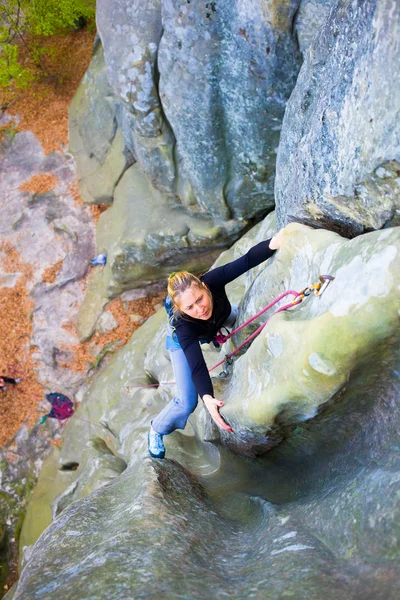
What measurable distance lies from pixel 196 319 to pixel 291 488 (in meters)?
2.22

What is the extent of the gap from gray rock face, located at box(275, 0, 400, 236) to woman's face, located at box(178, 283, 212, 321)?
165 centimetres

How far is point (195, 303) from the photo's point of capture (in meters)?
4.74

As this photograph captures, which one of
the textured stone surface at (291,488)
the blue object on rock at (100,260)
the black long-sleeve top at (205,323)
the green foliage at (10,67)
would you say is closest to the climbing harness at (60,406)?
the blue object on rock at (100,260)

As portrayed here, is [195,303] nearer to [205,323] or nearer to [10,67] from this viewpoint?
→ [205,323]

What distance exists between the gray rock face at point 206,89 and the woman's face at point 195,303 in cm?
468

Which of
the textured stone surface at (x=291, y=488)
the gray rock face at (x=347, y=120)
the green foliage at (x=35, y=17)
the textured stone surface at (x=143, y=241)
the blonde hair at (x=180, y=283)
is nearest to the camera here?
the textured stone surface at (x=291, y=488)

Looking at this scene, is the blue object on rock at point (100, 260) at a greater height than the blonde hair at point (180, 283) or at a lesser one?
lesser

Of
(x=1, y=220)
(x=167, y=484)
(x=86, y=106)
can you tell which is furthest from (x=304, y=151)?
(x=1, y=220)

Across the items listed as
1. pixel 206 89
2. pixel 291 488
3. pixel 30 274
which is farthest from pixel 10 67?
pixel 291 488

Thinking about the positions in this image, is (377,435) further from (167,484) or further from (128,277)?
(128,277)

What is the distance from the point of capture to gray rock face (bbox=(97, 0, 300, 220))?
23.8ft

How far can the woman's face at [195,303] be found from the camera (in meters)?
4.64

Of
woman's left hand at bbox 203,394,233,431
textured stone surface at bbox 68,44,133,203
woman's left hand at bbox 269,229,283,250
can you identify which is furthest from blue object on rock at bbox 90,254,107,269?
woman's left hand at bbox 203,394,233,431

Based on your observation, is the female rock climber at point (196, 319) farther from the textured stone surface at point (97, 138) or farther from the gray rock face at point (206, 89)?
the textured stone surface at point (97, 138)
